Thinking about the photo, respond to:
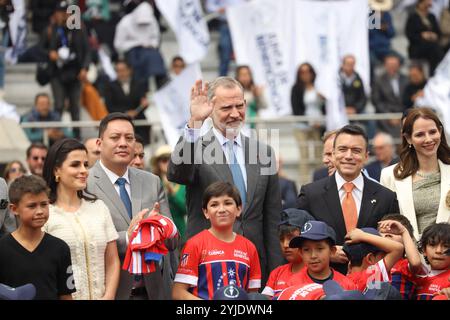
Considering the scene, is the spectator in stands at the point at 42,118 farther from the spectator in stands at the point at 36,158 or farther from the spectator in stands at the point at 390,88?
the spectator in stands at the point at 390,88

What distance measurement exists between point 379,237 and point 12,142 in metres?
7.36

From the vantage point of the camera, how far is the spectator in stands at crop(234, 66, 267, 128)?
56.3 ft

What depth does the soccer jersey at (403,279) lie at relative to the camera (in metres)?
9.29

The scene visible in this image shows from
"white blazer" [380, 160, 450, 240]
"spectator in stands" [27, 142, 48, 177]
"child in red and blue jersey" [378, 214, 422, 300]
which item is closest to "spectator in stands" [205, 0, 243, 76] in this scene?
"spectator in stands" [27, 142, 48, 177]

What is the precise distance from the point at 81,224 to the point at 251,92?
8.38 metres

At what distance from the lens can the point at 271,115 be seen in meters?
17.4

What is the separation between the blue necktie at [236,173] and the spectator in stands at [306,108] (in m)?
7.64

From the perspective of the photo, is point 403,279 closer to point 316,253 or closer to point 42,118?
point 316,253

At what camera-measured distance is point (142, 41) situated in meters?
18.5

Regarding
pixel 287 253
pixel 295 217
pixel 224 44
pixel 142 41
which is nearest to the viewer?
pixel 295 217

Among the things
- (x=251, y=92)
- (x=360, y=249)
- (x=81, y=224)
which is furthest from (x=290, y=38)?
(x=81, y=224)

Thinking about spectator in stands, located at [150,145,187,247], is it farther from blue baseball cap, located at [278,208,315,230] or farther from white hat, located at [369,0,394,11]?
white hat, located at [369,0,394,11]

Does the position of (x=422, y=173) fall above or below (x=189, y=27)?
below
